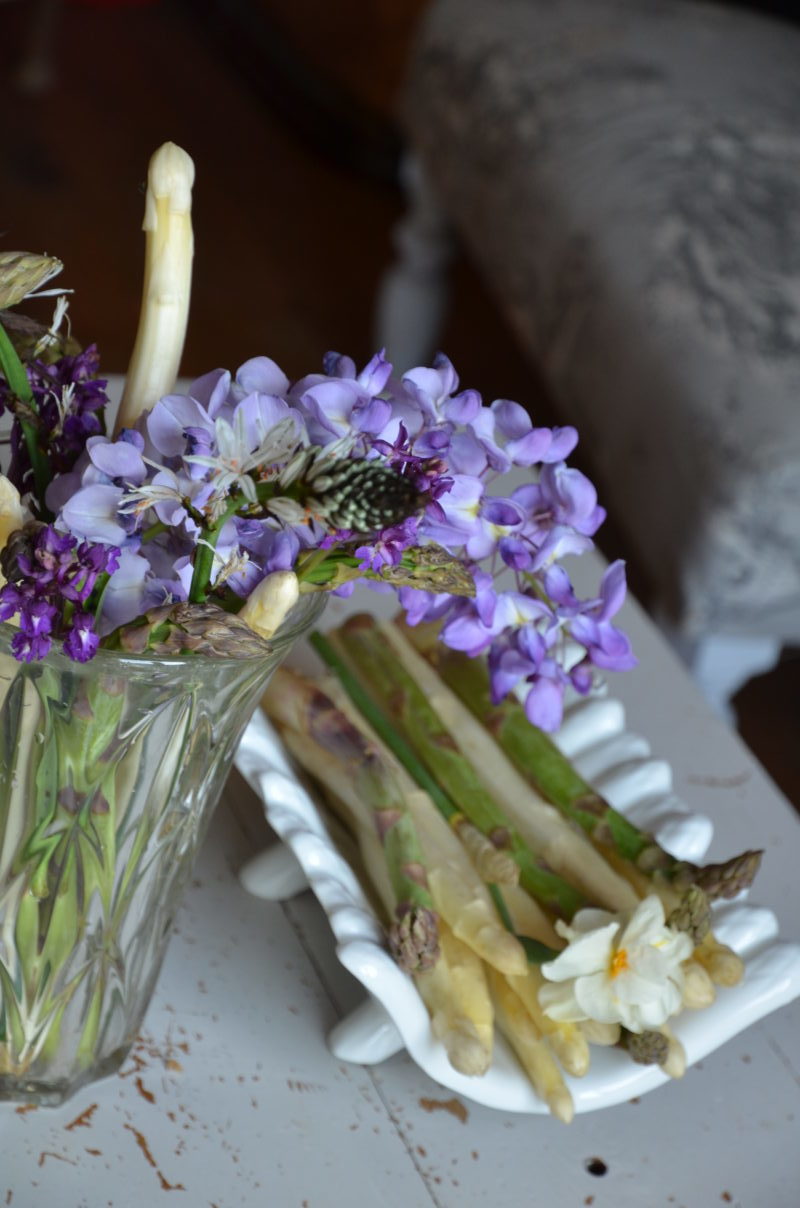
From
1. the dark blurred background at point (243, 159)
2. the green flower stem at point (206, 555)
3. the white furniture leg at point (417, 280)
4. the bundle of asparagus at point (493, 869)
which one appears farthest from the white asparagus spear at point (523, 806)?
the white furniture leg at point (417, 280)

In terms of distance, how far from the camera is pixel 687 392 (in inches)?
52.1

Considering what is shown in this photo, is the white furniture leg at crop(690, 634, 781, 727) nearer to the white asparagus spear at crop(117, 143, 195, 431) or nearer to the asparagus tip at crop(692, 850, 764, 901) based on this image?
the asparagus tip at crop(692, 850, 764, 901)

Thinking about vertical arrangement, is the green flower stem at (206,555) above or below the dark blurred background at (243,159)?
above

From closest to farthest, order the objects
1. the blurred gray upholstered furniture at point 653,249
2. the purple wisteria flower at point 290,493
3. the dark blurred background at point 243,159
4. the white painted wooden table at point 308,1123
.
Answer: the purple wisteria flower at point 290,493
the white painted wooden table at point 308,1123
the blurred gray upholstered furniture at point 653,249
the dark blurred background at point 243,159

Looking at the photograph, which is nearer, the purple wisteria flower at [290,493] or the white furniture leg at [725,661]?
the purple wisteria flower at [290,493]

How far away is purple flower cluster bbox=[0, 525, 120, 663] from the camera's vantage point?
1.22ft

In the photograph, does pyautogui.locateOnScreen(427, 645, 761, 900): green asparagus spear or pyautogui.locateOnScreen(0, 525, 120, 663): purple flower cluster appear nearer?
pyautogui.locateOnScreen(0, 525, 120, 663): purple flower cluster

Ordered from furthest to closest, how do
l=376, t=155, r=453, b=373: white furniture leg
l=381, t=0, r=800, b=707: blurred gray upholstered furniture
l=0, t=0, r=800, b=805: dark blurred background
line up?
l=0, t=0, r=800, b=805: dark blurred background < l=376, t=155, r=453, b=373: white furniture leg < l=381, t=0, r=800, b=707: blurred gray upholstered furniture

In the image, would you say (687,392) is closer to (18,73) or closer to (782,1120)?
(782,1120)

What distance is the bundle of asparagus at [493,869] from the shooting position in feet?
1.81

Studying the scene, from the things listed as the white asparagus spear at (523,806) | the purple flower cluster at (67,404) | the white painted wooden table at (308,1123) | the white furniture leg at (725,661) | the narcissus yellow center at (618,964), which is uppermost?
the purple flower cluster at (67,404)

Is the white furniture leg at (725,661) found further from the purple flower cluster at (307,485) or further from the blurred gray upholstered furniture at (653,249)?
the purple flower cluster at (307,485)

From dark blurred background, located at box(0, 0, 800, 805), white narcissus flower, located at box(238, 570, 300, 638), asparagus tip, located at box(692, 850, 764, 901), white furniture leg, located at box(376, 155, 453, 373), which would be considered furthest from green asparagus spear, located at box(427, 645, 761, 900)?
white furniture leg, located at box(376, 155, 453, 373)

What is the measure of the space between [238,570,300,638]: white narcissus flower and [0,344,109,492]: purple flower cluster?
72 millimetres
